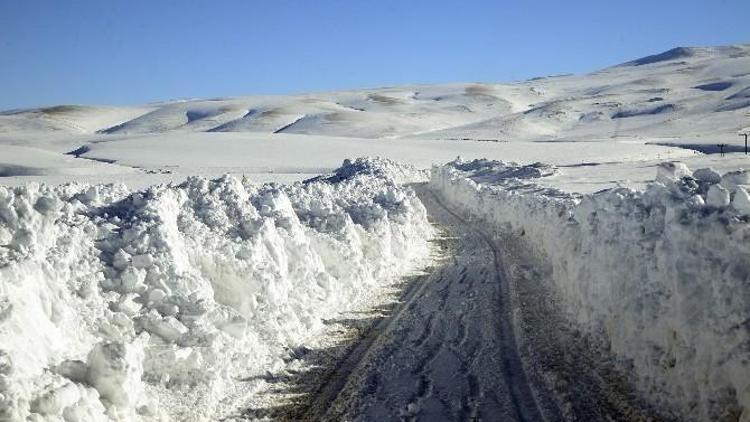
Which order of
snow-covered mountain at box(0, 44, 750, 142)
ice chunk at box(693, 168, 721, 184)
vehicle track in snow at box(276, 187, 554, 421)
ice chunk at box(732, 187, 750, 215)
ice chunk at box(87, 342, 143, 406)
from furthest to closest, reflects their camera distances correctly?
1. snow-covered mountain at box(0, 44, 750, 142)
2. ice chunk at box(693, 168, 721, 184)
3. vehicle track in snow at box(276, 187, 554, 421)
4. ice chunk at box(732, 187, 750, 215)
5. ice chunk at box(87, 342, 143, 406)

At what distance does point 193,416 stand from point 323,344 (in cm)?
326

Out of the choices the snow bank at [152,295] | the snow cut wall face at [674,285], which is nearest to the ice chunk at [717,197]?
the snow cut wall face at [674,285]

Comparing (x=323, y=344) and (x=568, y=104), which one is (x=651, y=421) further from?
(x=568, y=104)

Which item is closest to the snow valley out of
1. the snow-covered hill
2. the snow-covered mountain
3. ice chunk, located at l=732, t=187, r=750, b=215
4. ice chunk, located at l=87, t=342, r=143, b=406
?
ice chunk, located at l=87, t=342, r=143, b=406

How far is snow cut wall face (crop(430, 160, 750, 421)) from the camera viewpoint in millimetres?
6977

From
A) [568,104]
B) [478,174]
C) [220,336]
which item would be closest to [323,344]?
[220,336]

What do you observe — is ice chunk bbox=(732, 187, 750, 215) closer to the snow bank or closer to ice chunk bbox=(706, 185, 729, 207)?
ice chunk bbox=(706, 185, 729, 207)

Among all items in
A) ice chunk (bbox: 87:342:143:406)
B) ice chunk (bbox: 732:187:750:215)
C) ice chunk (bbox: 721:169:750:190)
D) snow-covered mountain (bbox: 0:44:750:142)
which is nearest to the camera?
ice chunk (bbox: 87:342:143:406)

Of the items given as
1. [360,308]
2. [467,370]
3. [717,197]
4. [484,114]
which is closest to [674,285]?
[717,197]

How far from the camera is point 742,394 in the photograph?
6.51 metres

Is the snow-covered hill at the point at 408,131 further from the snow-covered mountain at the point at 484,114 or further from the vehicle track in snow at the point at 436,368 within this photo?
the vehicle track in snow at the point at 436,368

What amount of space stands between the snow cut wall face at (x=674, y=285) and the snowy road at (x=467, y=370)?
1.70ft

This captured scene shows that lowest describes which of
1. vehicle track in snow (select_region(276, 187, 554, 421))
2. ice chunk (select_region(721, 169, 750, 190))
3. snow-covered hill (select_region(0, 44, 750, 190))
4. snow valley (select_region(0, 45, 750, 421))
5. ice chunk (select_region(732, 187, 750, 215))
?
vehicle track in snow (select_region(276, 187, 554, 421))

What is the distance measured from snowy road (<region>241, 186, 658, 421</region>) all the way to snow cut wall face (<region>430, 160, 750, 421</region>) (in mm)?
518
